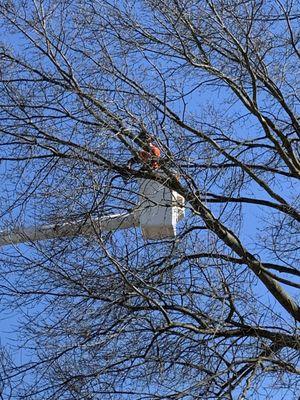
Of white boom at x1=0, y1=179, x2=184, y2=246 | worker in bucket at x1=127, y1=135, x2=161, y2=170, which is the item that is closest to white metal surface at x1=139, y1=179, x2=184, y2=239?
white boom at x1=0, y1=179, x2=184, y2=246

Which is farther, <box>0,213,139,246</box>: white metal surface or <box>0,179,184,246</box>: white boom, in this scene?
<box>0,213,139,246</box>: white metal surface

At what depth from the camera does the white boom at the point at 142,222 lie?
12484mm

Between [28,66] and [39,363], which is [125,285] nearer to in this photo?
[39,363]

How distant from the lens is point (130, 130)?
12.8 metres

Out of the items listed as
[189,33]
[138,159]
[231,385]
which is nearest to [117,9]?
[189,33]

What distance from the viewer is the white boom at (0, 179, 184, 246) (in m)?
12.5

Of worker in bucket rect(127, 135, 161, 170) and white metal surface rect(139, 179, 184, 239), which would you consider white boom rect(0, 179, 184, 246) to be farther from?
worker in bucket rect(127, 135, 161, 170)

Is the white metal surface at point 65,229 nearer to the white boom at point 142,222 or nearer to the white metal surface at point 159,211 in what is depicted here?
the white boom at point 142,222

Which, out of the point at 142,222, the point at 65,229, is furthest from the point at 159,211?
the point at 65,229

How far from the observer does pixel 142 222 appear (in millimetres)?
12453

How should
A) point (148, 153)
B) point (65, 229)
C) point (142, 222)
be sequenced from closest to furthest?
point (142, 222), point (148, 153), point (65, 229)

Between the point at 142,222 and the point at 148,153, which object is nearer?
the point at 142,222

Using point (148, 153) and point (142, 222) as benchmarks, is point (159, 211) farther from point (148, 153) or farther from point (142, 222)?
point (148, 153)

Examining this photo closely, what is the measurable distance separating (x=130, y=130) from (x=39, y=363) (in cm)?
200
